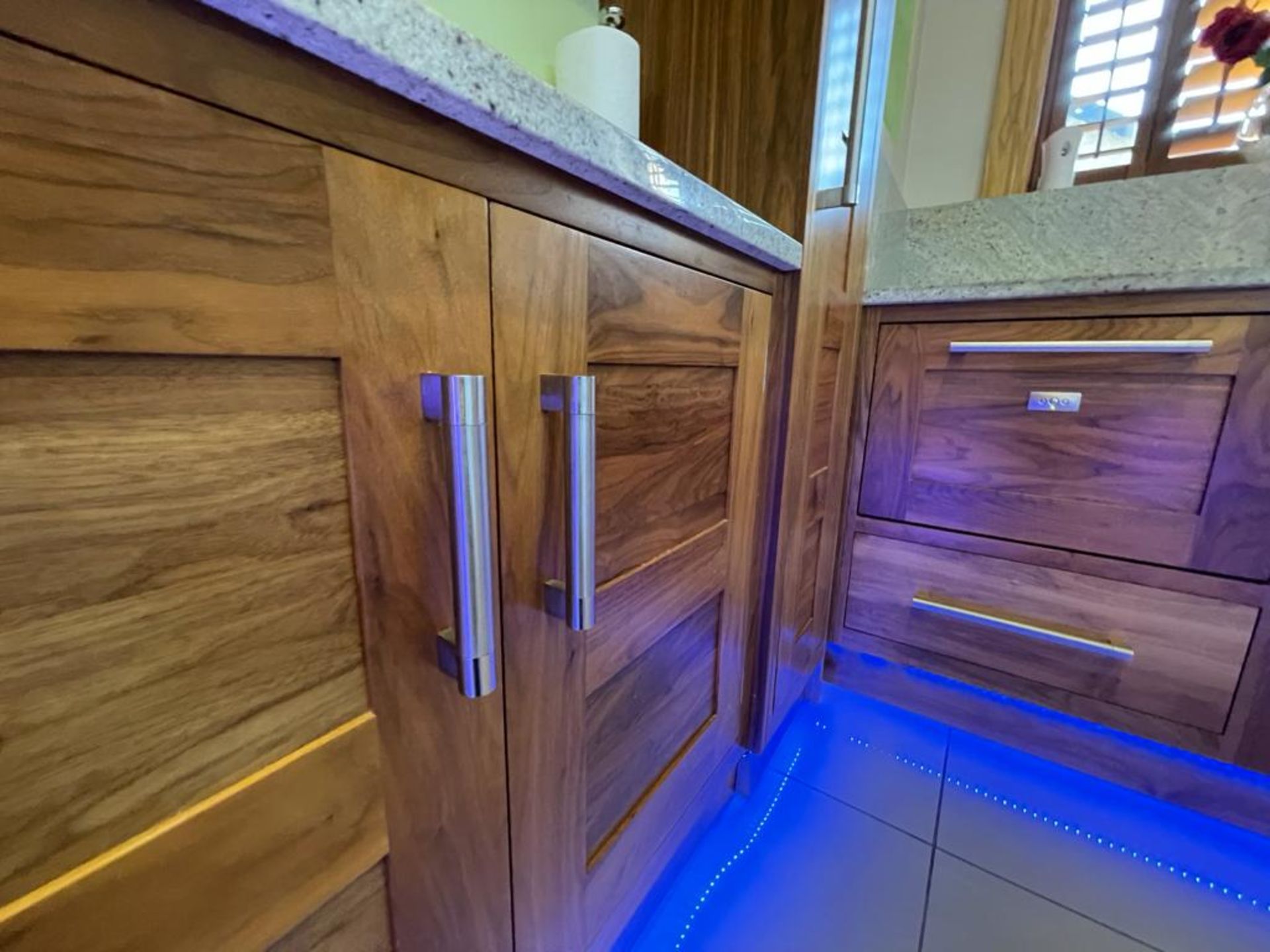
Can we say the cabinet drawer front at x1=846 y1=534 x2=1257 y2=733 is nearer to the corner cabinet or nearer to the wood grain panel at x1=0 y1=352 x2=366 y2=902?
the corner cabinet

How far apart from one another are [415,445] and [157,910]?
0.80ft

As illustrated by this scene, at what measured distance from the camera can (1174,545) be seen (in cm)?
82

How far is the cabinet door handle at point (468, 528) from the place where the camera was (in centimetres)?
28

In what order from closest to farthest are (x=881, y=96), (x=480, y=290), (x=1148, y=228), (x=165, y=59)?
(x=165, y=59) → (x=480, y=290) → (x=881, y=96) → (x=1148, y=228)

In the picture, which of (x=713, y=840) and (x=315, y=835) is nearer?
(x=315, y=835)

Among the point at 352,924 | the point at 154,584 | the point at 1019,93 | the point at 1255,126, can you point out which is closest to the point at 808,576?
the point at 352,924

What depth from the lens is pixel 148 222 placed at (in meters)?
0.20

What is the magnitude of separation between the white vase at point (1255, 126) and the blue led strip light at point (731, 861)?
5.16ft

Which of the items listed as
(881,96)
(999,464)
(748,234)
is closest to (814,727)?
(999,464)

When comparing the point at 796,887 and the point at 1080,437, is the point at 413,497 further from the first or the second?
the point at 1080,437

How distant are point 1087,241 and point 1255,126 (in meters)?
0.37

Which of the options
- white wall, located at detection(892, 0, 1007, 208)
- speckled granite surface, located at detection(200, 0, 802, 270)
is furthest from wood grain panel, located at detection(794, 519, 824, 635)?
white wall, located at detection(892, 0, 1007, 208)

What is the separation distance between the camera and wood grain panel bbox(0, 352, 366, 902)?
19cm

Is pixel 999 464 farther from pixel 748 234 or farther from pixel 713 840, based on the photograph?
pixel 713 840
